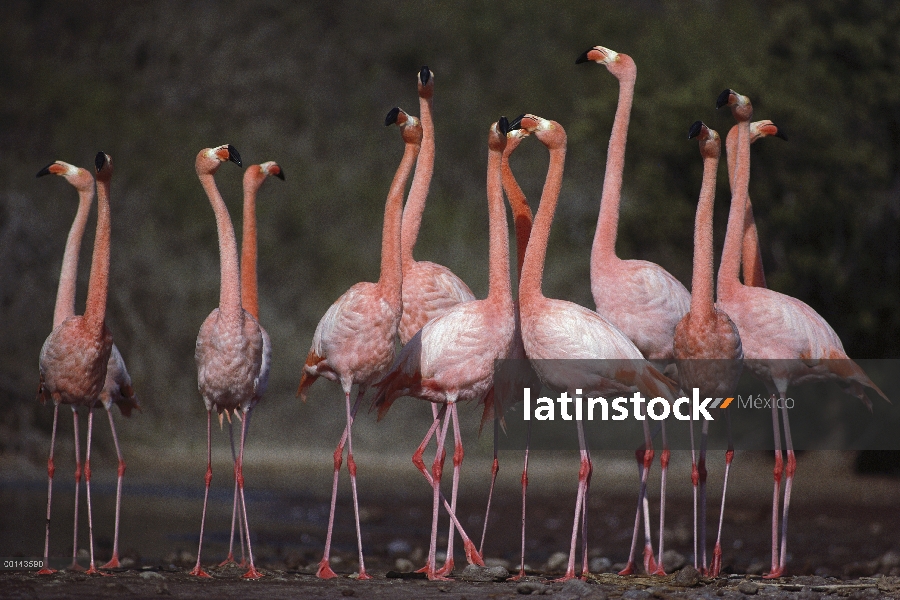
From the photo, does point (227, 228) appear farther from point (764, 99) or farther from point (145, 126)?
point (145, 126)

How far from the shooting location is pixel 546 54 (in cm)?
3250

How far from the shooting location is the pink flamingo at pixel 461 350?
6.95 meters

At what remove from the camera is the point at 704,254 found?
296 inches

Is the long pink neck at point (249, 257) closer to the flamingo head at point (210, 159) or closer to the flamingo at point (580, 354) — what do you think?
the flamingo head at point (210, 159)

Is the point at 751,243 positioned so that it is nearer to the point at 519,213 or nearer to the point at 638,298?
the point at 638,298

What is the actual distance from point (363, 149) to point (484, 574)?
21.4 metres

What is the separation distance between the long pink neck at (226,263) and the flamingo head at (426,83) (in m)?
1.47

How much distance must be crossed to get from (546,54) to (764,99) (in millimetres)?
17135

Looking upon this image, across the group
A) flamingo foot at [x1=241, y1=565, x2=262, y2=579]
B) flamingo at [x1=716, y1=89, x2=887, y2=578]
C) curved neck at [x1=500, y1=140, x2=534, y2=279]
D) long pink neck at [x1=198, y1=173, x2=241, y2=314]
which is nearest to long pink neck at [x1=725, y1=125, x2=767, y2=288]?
flamingo at [x1=716, y1=89, x2=887, y2=578]

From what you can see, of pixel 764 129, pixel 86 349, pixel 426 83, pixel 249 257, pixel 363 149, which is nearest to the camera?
pixel 86 349

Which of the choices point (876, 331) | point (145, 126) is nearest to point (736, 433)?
point (876, 331)

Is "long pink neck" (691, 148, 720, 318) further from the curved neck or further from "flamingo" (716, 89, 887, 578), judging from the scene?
the curved neck

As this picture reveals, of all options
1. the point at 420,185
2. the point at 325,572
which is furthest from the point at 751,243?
the point at 325,572

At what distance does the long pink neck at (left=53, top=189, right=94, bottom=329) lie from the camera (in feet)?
27.4
